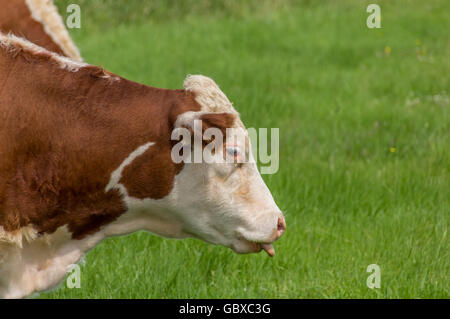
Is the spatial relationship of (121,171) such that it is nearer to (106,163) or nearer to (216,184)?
(106,163)

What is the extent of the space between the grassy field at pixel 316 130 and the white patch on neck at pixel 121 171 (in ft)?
4.29

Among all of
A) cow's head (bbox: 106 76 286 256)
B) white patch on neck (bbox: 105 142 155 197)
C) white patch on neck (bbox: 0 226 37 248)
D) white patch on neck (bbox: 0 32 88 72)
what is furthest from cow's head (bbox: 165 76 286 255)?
Result: white patch on neck (bbox: 0 226 37 248)

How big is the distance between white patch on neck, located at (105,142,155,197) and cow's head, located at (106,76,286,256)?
36mm

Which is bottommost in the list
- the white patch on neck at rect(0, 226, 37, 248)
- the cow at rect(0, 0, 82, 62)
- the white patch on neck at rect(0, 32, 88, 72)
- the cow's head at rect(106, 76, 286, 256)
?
the white patch on neck at rect(0, 226, 37, 248)

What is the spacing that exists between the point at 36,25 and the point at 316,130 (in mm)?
3213

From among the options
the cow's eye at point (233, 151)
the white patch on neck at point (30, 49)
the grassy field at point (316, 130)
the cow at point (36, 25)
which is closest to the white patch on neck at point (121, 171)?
the cow's eye at point (233, 151)

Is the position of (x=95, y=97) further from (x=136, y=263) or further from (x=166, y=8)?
(x=166, y=8)

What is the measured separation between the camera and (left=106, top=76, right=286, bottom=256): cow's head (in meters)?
2.96

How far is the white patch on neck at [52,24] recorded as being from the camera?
407 cm

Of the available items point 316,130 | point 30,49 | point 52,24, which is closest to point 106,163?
point 30,49

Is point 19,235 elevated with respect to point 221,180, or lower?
lower

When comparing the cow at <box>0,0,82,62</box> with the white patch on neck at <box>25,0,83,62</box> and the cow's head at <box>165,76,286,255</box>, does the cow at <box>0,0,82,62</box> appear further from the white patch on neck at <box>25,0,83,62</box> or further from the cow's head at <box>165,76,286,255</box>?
the cow's head at <box>165,76,286,255</box>

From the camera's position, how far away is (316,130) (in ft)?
22.0

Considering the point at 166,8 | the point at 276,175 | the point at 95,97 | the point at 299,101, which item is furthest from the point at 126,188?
the point at 166,8
